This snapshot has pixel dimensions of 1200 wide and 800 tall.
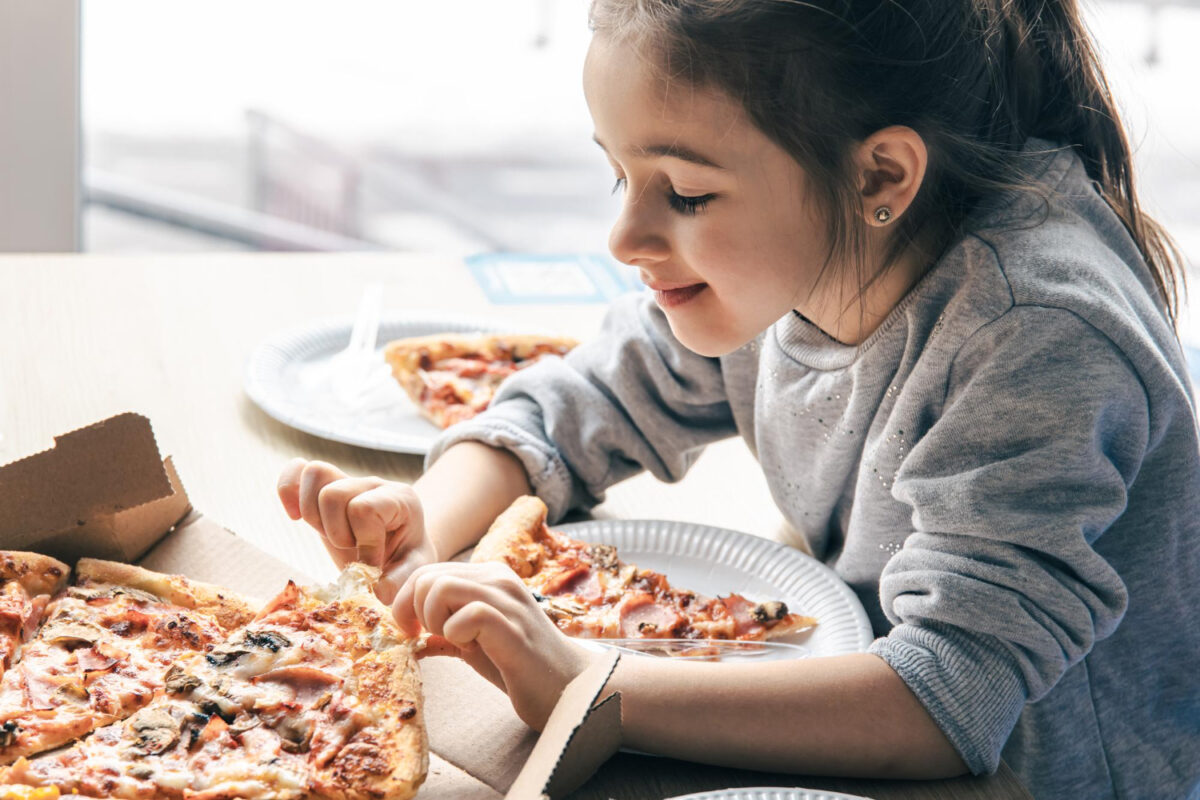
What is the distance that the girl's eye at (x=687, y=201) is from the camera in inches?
37.5

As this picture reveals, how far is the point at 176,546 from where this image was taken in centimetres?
103

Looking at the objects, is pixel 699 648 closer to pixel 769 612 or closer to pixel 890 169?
pixel 769 612

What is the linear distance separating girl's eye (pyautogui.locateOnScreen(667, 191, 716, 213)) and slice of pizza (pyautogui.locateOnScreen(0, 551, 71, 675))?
55 cm

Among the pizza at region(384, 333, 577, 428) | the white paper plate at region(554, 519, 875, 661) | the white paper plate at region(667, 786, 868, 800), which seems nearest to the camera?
the white paper plate at region(667, 786, 868, 800)

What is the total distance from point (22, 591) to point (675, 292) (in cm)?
55

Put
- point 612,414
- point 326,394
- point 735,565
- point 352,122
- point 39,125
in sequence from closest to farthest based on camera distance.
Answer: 1. point 735,565
2. point 612,414
3. point 326,394
4. point 39,125
5. point 352,122

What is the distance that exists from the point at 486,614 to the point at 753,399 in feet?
1.89

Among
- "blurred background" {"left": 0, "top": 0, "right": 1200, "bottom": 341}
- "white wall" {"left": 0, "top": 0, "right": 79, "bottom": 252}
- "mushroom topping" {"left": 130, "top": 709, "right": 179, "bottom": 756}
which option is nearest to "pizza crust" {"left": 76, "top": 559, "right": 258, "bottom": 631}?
"mushroom topping" {"left": 130, "top": 709, "right": 179, "bottom": 756}

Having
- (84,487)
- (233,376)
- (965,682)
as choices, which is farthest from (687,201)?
(233,376)

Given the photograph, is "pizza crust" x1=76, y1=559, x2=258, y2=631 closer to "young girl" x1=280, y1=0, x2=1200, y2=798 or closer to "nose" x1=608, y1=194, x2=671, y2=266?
"young girl" x1=280, y1=0, x2=1200, y2=798

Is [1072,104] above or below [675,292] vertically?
above

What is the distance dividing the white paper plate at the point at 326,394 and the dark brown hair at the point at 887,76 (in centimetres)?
55

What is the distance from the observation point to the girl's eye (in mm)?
952

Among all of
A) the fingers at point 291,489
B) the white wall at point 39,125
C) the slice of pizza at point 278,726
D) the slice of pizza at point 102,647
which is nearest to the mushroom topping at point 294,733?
the slice of pizza at point 278,726
